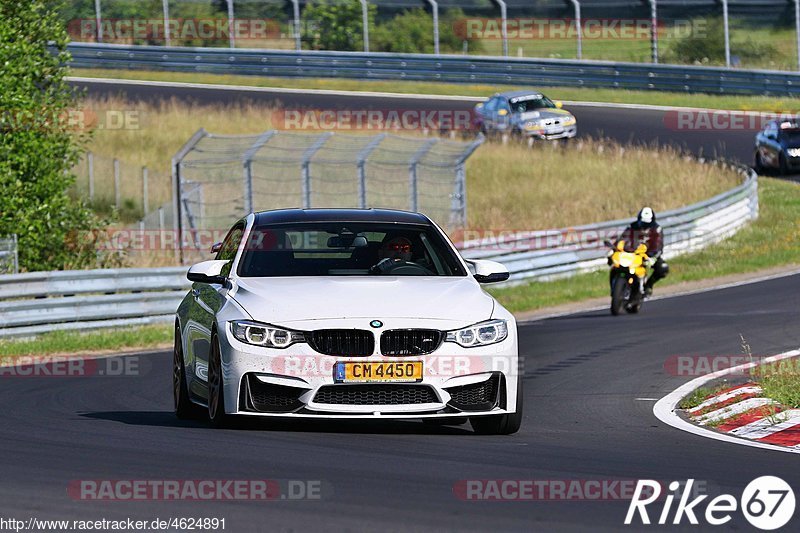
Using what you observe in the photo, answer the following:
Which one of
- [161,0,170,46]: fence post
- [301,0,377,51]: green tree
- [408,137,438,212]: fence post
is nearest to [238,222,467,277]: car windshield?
[408,137,438,212]: fence post

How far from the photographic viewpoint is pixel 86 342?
18.5 metres

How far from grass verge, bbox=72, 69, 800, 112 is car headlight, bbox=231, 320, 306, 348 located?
35.7m

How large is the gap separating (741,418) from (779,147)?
27131 millimetres

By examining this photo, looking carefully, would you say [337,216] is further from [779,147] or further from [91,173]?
[779,147]

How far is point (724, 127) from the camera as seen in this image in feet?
138

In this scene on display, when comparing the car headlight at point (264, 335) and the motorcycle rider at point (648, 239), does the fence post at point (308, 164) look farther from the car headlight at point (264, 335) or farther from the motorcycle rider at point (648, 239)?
the car headlight at point (264, 335)

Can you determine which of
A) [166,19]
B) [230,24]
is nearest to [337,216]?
[230,24]

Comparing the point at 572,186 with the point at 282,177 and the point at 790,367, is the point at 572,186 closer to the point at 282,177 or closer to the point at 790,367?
the point at 282,177

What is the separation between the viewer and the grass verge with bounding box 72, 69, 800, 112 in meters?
43.8

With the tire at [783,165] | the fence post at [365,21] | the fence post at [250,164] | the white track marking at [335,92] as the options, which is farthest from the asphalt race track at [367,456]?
the fence post at [365,21]

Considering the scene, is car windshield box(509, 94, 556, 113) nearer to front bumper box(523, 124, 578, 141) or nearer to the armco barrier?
front bumper box(523, 124, 578, 141)

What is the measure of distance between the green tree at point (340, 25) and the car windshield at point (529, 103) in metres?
10.0

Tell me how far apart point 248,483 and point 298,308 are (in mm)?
1940

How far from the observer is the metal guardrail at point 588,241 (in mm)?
24750
